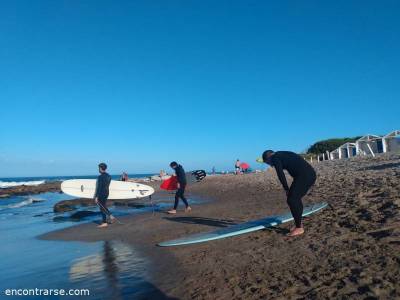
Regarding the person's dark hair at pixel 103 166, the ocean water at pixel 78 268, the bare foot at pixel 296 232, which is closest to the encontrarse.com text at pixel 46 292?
the ocean water at pixel 78 268

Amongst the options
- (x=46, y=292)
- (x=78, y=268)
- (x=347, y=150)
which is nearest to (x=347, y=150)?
(x=347, y=150)

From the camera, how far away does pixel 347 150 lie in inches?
1423

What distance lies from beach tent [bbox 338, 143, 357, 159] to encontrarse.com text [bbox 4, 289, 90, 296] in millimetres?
34588

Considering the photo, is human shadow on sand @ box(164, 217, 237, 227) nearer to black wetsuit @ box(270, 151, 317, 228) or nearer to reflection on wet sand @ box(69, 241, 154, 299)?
reflection on wet sand @ box(69, 241, 154, 299)

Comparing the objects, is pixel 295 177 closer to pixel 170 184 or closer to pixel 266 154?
pixel 266 154

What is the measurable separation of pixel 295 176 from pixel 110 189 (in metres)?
10.4

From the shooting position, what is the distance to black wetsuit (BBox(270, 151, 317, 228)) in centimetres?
581

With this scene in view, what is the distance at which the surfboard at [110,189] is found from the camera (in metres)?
14.0

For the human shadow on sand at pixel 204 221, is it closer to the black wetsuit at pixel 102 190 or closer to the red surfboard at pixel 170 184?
the black wetsuit at pixel 102 190

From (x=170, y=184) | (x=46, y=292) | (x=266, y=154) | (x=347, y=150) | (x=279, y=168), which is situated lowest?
(x=46, y=292)

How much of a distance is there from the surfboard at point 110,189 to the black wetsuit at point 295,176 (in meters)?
9.52

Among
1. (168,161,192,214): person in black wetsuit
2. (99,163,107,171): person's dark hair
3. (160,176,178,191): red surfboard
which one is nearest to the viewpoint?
(99,163,107,171): person's dark hair

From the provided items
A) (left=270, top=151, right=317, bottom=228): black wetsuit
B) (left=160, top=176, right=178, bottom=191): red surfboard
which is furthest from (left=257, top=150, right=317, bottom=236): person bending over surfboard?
(left=160, top=176, right=178, bottom=191): red surfboard

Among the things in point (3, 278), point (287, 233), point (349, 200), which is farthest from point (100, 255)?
point (349, 200)
